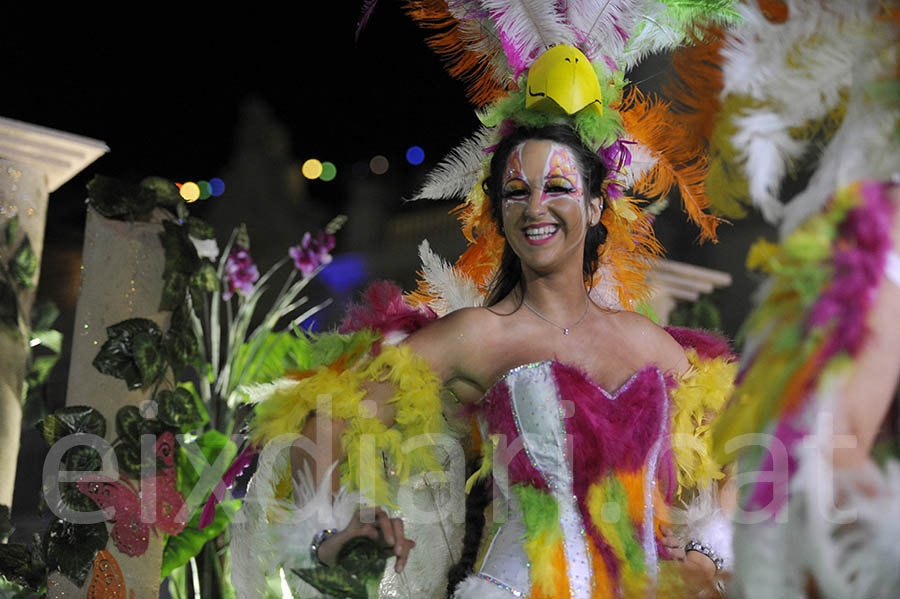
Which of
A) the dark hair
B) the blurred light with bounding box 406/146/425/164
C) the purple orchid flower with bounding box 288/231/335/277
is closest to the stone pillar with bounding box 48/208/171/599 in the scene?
the purple orchid flower with bounding box 288/231/335/277

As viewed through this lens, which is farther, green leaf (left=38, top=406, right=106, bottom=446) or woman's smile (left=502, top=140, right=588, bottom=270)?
green leaf (left=38, top=406, right=106, bottom=446)

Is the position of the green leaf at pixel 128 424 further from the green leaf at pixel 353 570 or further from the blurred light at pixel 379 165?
the blurred light at pixel 379 165

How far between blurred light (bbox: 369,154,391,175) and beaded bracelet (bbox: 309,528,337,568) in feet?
22.1

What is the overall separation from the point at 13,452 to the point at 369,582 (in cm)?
173

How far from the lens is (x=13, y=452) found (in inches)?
117

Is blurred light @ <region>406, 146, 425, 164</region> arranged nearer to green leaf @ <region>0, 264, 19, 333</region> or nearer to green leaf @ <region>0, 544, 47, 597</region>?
green leaf @ <region>0, 264, 19, 333</region>

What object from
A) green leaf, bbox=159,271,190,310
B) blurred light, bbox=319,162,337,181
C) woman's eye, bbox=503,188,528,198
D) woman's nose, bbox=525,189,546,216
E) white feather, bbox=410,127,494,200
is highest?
blurred light, bbox=319,162,337,181

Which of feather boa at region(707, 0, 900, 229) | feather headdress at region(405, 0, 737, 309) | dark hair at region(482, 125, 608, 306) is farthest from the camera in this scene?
feather headdress at region(405, 0, 737, 309)

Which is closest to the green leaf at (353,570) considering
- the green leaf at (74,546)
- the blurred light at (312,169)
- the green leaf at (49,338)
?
the green leaf at (74,546)

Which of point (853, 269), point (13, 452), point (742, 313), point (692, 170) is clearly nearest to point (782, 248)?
point (853, 269)

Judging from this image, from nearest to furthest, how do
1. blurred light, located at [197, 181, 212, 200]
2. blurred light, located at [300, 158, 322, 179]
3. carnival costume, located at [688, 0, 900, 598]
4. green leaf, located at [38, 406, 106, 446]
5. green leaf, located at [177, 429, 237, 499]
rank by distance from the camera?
carnival costume, located at [688, 0, 900, 598] < green leaf, located at [38, 406, 106, 446] < green leaf, located at [177, 429, 237, 499] < blurred light, located at [197, 181, 212, 200] < blurred light, located at [300, 158, 322, 179]

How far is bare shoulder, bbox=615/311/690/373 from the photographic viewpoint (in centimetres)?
206

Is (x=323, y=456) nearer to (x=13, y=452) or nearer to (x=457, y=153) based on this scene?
(x=457, y=153)

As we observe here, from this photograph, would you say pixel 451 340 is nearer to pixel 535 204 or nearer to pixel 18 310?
pixel 535 204
